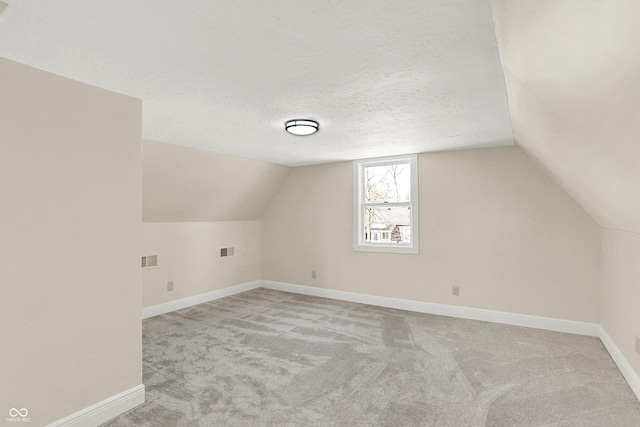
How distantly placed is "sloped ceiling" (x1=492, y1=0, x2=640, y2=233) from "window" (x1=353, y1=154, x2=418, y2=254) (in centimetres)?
224

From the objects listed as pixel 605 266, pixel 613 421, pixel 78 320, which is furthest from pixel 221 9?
pixel 605 266

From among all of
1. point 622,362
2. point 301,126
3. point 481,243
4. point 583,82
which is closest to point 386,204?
point 481,243

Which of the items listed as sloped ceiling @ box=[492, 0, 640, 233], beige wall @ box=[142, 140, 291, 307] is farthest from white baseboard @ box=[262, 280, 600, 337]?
sloped ceiling @ box=[492, 0, 640, 233]

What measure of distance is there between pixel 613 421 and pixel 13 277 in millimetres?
3703

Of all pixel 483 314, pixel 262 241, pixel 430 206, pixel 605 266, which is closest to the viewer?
pixel 605 266

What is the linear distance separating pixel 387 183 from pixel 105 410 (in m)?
4.13

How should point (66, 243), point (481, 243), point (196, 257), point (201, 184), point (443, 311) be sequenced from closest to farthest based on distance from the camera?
point (66, 243), point (481, 243), point (443, 311), point (201, 184), point (196, 257)

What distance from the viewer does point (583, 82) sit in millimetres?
1341

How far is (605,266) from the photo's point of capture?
3373 mm

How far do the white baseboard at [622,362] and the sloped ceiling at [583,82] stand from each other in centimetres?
111

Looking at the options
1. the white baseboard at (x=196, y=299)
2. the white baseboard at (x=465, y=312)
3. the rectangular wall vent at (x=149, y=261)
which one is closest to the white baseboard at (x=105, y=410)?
the white baseboard at (x=196, y=299)

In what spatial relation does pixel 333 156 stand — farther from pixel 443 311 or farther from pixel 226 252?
pixel 443 311

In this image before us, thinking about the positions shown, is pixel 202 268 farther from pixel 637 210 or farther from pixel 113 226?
pixel 637 210

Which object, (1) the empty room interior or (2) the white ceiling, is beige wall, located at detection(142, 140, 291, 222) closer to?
(1) the empty room interior
